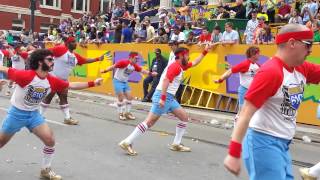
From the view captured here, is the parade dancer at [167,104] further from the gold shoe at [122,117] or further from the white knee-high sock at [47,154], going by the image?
the gold shoe at [122,117]

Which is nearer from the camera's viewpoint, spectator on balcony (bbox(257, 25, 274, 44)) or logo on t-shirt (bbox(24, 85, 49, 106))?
logo on t-shirt (bbox(24, 85, 49, 106))

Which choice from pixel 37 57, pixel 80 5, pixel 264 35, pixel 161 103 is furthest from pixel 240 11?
pixel 80 5

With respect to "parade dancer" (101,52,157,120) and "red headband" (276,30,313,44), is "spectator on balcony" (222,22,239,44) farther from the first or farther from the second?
"red headband" (276,30,313,44)

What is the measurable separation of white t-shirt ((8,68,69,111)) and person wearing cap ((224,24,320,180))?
336 cm

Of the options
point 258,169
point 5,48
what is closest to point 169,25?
point 5,48

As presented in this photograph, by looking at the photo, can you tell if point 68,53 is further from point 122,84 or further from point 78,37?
point 78,37

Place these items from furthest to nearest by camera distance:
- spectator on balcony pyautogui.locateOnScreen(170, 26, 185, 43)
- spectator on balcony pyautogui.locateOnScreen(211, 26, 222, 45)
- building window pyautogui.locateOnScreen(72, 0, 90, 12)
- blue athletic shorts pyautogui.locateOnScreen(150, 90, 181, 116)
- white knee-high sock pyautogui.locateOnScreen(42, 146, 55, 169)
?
building window pyautogui.locateOnScreen(72, 0, 90, 12) → spectator on balcony pyautogui.locateOnScreen(170, 26, 185, 43) → spectator on balcony pyautogui.locateOnScreen(211, 26, 222, 45) → blue athletic shorts pyautogui.locateOnScreen(150, 90, 181, 116) → white knee-high sock pyautogui.locateOnScreen(42, 146, 55, 169)

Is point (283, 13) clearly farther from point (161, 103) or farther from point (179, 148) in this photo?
point (161, 103)

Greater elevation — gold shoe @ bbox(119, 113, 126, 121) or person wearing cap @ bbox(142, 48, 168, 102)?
person wearing cap @ bbox(142, 48, 168, 102)

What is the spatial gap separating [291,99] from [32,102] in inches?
148

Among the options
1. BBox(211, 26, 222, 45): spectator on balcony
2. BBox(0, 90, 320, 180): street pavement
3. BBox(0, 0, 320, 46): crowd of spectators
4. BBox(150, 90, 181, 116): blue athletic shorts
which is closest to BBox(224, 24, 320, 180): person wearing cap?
BBox(0, 90, 320, 180): street pavement

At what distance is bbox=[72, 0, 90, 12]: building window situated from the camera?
169 feet

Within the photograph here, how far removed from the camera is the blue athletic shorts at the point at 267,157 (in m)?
3.81

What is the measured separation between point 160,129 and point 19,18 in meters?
38.1
